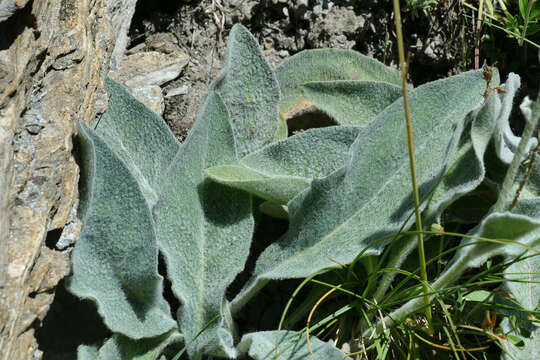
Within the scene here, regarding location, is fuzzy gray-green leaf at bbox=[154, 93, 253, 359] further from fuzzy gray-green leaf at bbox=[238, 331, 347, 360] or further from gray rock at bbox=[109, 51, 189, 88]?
gray rock at bbox=[109, 51, 189, 88]

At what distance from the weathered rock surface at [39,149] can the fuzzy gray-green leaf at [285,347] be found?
17.6 inches

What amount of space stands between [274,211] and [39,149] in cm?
61

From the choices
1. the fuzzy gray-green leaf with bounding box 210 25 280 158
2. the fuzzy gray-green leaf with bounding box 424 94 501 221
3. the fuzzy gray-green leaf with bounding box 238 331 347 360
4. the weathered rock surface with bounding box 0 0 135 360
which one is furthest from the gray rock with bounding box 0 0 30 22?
the fuzzy gray-green leaf with bounding box 424 94 501 221

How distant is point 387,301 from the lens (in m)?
1.43

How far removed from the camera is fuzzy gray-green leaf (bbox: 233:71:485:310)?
136cm

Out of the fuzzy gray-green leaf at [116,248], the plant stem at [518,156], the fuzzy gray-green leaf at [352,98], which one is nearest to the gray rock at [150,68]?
the fuzzy gray-green leaf at [352,98]

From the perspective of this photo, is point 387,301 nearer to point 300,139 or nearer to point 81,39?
point 300,139

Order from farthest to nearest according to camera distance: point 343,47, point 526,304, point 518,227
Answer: point 343,47 < point 526,304 < point 518,227

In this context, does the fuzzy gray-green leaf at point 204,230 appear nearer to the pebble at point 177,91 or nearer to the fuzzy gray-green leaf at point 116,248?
the fuzzy gray-green leaf at point 116,248

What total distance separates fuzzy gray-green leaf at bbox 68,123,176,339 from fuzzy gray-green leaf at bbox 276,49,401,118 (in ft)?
2.18

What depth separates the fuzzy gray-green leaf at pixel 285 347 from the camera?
1301 millimetres

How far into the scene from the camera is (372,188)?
141 cm

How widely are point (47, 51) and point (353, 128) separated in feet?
2.49

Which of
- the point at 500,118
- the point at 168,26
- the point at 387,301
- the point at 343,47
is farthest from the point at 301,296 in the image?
the point at 168,26
